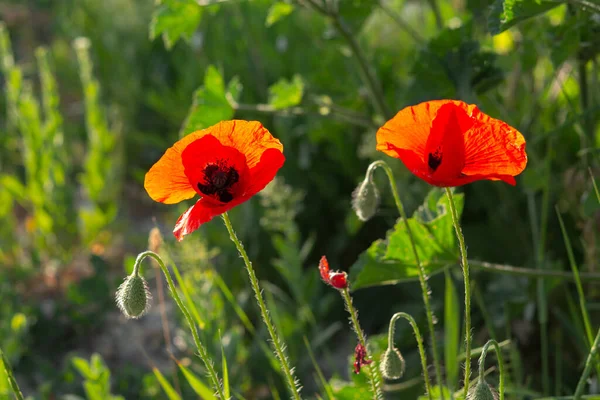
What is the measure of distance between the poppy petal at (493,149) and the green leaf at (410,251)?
383 millimetres

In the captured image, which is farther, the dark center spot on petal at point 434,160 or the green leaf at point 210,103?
the green leaf at point 210,103

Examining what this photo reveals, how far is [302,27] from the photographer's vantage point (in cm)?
396

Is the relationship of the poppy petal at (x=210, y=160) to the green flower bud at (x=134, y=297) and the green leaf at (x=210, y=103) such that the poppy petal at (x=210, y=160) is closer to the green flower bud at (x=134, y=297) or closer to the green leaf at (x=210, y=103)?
the green flower bud at (x=134, y=297)

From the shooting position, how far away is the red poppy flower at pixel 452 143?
1107 millimetres

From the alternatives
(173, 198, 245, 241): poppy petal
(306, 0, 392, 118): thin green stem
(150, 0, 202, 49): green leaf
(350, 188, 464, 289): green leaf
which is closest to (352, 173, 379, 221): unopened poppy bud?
(350, 188, 464, 289): green leaf

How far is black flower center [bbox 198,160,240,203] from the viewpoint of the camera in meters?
1.18

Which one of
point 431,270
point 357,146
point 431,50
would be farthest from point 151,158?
point 431,270

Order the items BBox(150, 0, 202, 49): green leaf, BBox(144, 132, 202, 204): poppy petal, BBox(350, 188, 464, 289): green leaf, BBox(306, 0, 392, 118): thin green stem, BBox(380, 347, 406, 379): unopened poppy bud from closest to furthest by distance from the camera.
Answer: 1. BBox(144, 132, 202, 204): poppy petal
2. BBox(380, 347, 406, 379): unopened poppy bud
3. BBox(350, 188, 464, 289): green leaf
4. BBox(306, 0, 392, 118): thin green stem
5. BBox(150, 0, 202, 49): green leaf

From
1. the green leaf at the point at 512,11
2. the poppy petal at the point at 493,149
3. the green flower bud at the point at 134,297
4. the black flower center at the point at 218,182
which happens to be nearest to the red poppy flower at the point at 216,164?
the black flower center at the point at 218,182

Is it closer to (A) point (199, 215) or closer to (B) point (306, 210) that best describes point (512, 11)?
(A) point (199, 215)

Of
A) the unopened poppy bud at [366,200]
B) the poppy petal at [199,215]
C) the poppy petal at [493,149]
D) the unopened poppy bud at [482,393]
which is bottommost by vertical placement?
the unopened poppy bud at [482,393]

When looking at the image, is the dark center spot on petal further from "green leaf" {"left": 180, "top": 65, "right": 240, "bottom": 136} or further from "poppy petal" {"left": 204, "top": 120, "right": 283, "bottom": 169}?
"green leaf" {"left": 180, "top": 65, "right": 240, "bottom": 136}

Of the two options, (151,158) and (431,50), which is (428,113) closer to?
(431,50)

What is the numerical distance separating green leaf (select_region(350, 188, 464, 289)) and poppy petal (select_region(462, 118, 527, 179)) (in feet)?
1.26
